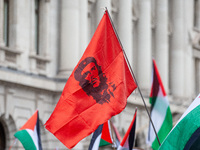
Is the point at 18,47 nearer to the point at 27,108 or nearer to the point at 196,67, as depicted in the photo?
the point at 27,108

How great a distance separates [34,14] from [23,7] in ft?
3.47

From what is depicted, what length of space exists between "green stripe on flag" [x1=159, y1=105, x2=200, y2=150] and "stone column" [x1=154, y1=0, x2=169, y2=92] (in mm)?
25227

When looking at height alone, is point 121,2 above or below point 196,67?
above

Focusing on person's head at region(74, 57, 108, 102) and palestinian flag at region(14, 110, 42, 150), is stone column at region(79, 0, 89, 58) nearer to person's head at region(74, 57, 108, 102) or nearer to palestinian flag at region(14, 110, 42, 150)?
palestinian flag at region(14, 110, 42, 150)

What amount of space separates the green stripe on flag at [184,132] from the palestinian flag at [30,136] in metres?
7.27

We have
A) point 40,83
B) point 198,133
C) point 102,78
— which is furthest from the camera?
point 40,83

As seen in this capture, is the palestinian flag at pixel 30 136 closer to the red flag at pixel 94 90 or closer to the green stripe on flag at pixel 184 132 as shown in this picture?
the red flag at pixel 94 90

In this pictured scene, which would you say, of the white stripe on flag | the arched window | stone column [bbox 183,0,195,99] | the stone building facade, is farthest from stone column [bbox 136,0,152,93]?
the white stripe on flag

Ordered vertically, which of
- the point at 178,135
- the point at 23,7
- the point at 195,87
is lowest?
the point at 195,87

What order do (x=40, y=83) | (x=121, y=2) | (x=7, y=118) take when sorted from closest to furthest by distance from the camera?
(x=7, y=118) → (x=40, y=83) → (x=121, y=2)

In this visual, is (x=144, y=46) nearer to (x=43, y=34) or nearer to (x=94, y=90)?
(x=43, y=34)

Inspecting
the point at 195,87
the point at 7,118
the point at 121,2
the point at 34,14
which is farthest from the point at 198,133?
the point at 195,87

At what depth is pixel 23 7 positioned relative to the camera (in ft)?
78.5

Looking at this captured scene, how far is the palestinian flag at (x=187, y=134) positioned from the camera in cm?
844
